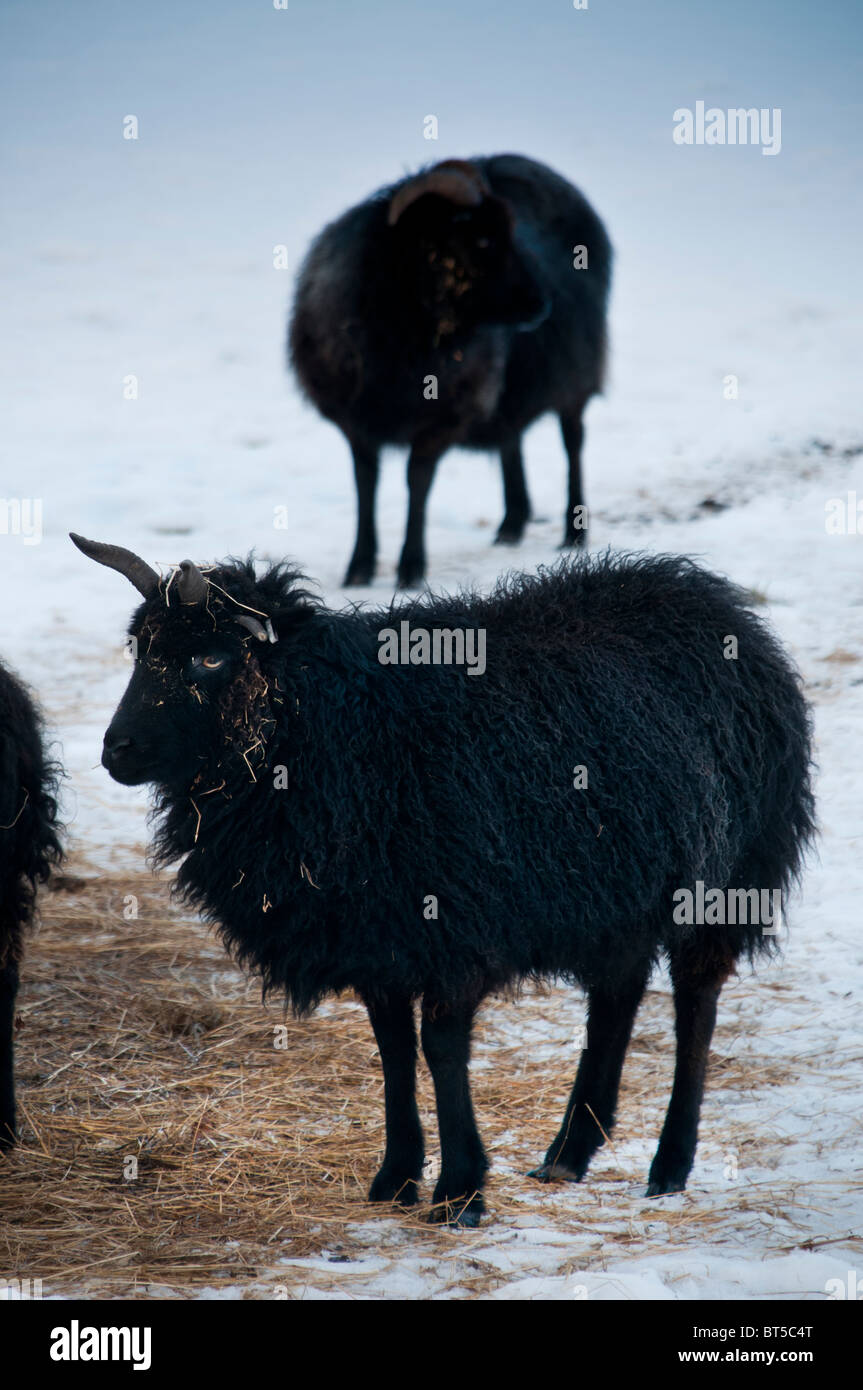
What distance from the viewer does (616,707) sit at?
3934mm

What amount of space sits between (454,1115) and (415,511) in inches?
235

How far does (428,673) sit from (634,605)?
2.55ft

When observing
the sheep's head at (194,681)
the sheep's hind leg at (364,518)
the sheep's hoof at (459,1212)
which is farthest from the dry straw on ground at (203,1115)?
the sheep's hind leg at (364,518)

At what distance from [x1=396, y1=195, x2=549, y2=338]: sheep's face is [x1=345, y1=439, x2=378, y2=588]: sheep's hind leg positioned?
44.5 inches

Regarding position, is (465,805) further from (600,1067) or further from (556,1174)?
(556,1174)

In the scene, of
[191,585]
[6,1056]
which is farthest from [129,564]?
[6,1056]

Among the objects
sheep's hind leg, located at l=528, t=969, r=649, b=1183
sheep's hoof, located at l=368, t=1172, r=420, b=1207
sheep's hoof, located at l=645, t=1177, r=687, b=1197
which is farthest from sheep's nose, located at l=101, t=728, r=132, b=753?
sheep's hoof, located at l=645, t=1177, r=687, b=1197

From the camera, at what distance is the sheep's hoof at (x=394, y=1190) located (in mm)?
3990

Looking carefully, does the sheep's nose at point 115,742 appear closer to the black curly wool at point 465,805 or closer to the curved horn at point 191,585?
the black curly wool at point 465,805

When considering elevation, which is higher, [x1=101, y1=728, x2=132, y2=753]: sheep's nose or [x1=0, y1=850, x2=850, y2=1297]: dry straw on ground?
[x1=101, y1=728, x2=132, y2=753]: sheep's nose

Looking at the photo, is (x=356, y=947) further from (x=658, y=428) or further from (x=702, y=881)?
(x=658, y=428)

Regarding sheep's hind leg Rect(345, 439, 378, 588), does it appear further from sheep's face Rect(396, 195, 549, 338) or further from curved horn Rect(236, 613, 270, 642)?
curved horn Rect(236, 613, 270, 642)

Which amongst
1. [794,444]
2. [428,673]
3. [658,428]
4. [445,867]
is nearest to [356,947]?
[445,867]

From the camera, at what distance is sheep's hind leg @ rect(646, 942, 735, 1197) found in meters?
4.15
